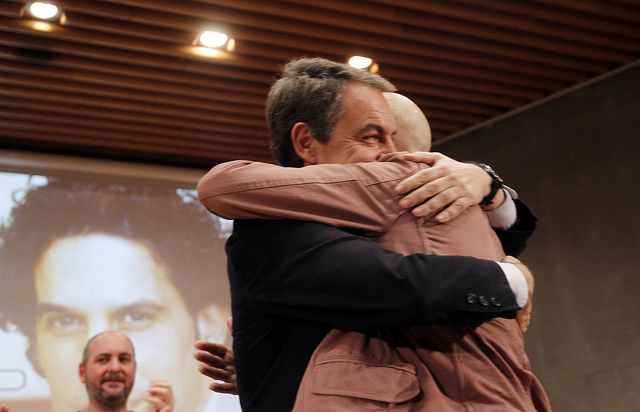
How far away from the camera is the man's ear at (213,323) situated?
6.27 meters

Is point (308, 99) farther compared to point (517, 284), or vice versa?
point (308, 99)

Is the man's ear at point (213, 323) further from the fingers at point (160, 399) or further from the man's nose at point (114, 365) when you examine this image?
the fingers at point (160, 399)

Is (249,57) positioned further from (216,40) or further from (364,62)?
(364,62)

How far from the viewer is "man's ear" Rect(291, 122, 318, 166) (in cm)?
166

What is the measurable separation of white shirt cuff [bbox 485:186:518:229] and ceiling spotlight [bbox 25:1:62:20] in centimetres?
366

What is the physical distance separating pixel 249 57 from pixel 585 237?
9.33 ft

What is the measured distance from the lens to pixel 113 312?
6.04 metres

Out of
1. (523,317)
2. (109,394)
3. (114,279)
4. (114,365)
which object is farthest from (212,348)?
(114,279)

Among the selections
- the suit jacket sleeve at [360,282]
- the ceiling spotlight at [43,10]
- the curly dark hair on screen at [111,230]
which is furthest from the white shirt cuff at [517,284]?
the curly dark hair on screen at [111,230]

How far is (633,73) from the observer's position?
5.29 meters

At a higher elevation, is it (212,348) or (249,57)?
(249,57)

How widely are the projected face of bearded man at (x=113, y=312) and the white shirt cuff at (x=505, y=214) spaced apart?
479 centimetres

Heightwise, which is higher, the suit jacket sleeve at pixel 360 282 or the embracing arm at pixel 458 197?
the embracing arm at pixel 458 197

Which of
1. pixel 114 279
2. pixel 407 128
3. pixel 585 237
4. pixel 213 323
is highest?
pixel 114 279
